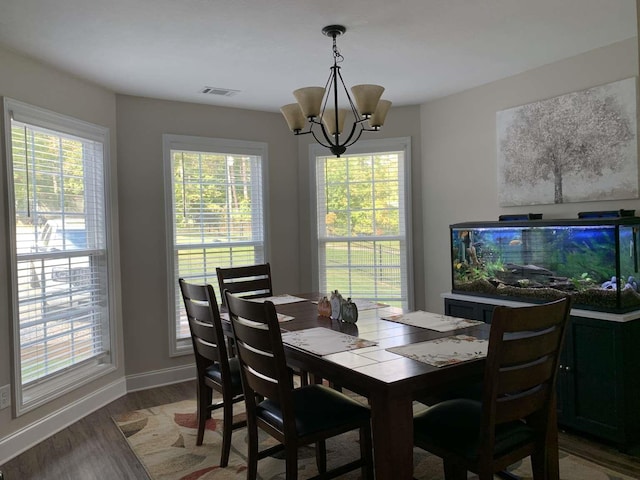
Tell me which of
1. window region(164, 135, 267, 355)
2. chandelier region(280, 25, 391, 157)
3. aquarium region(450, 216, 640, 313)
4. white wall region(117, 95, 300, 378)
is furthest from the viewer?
window region(164, 135, 267, 355)

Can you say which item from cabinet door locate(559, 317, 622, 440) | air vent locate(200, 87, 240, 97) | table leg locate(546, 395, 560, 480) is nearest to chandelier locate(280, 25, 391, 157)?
air vent locate(200, 87, 240, 97)

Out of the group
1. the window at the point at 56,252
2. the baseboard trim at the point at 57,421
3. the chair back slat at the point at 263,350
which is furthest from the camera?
the window at the point at 56,252

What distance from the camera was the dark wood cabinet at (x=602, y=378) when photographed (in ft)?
9.14

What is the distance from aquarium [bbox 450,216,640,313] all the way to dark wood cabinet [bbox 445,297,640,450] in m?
0.12

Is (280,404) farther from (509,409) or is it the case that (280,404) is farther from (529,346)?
(529,346)

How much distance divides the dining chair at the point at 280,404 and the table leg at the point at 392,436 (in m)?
0.40

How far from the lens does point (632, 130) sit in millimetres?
3119

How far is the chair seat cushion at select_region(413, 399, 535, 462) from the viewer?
189 cm

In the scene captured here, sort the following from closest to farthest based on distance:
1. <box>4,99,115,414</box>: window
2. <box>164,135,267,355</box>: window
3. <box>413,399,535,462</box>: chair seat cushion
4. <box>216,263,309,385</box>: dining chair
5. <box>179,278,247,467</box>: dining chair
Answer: <box>413,399,535,462</box>: chair seat cushion → <box>179,278,247,467</box>: dining chair → <box>4,99,115,414</box>: window → <box>216,263,309,385</box>: dining chair → <box>164,135,267,355</box>: window

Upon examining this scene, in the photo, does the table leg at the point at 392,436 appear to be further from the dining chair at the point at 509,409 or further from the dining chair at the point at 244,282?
the dining chair at the point at 244,282

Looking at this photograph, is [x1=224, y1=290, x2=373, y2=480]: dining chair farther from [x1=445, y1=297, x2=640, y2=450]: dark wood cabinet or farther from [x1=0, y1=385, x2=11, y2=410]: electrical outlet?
[x1=0, y1=385, x2=11, y2=410]: electrical outlet

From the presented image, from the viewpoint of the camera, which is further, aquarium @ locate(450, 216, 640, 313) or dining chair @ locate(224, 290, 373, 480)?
aquarium @ locate(450, 216, 640, 313)

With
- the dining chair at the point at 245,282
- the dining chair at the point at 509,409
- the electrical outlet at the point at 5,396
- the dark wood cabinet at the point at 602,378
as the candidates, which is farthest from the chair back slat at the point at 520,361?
the electrical outlet at the point at 5,396

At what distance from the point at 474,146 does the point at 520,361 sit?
9.10 feet
